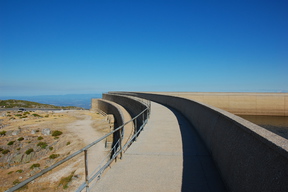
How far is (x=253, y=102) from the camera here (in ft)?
92.4

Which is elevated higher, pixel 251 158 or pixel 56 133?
pixel 251 158

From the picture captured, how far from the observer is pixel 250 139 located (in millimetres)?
3053

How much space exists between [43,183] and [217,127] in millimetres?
15756

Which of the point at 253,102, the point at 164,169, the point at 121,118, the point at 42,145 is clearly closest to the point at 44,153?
the point at 42,145

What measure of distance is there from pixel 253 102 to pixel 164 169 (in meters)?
29.3

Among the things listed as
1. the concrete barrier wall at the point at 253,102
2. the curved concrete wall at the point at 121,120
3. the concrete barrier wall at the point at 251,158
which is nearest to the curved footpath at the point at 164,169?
the concrete barrier wall at the point at 251,158

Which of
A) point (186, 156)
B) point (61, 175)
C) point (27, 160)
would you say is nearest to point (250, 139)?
point (186, 156)

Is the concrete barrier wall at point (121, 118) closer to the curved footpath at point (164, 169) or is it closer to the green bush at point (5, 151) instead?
the curved footpath at point (164, 169)

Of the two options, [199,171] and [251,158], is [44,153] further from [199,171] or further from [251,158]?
[251,158]

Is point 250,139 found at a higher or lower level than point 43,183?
higher

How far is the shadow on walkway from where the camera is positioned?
3.84 meters

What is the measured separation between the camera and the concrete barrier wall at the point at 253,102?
2702 cm

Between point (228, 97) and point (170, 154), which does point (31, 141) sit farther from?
point (228, 97)

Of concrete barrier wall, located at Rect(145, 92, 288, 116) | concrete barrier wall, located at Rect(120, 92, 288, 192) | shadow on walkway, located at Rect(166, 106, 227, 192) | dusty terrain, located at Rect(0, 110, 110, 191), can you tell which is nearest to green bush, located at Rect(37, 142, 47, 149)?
dusty terrain, located at Rect(0, 110, 110, 191)
